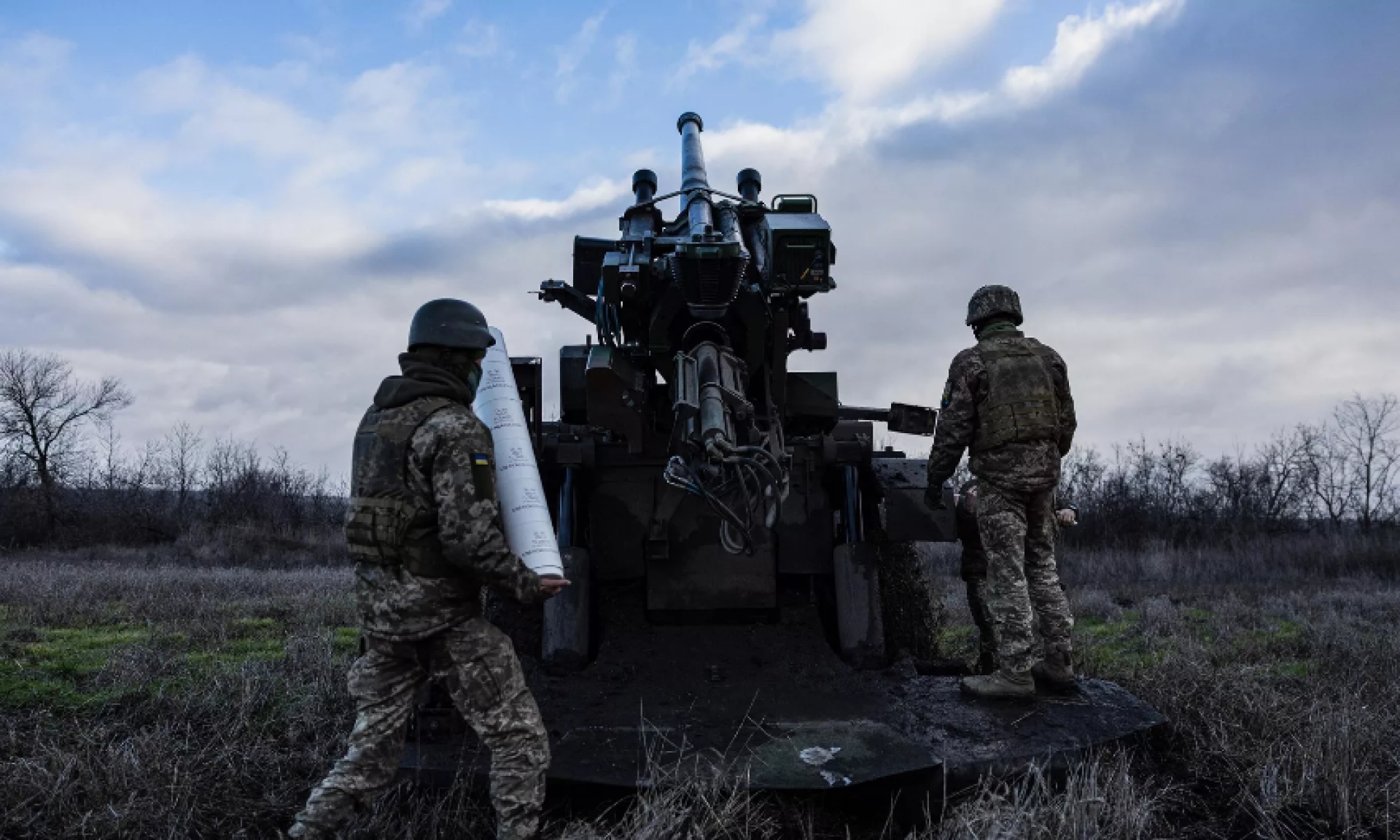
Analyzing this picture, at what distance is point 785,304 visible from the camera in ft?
19.5

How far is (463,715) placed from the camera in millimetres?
3467

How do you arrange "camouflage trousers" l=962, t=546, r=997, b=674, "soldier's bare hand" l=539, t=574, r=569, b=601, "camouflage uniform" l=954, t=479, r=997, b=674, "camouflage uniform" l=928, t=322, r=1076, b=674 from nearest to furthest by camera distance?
"soldier's bare hand" l=539, t=574, r=569, b=601, "camouflage uniform" l=928, t=322, r=1076, b=674, "camouflage uniform" l=954, t=479, r=997, b=674, "camouflage trousers" l=962, t=546, r=997, b=674

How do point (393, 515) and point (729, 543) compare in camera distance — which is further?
point (729, 543)

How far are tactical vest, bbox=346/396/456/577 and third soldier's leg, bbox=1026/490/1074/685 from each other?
121 inches

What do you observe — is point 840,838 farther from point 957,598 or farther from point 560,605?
point 957,598

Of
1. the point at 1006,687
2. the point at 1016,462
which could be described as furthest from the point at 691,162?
the point at 1006,687

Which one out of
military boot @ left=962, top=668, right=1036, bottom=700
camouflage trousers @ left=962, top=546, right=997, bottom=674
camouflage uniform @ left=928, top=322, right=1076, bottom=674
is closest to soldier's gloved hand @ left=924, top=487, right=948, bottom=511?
camouflage uniform @ left=928, top=322, right=1076, bottom=674

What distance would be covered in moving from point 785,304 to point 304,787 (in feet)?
11.8

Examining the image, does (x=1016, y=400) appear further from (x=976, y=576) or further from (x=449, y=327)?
(x=449, y=327)

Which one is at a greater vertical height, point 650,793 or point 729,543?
point 729,543

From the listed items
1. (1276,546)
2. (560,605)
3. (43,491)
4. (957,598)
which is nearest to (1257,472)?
(1276,546)

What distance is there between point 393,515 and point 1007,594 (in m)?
3.04

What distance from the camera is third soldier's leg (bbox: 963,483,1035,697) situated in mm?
4816

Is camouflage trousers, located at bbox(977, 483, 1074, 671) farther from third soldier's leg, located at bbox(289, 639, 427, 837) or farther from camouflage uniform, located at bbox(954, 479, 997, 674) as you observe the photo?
third soldier's leg, located at bbox(289, 639, 427, 837)
